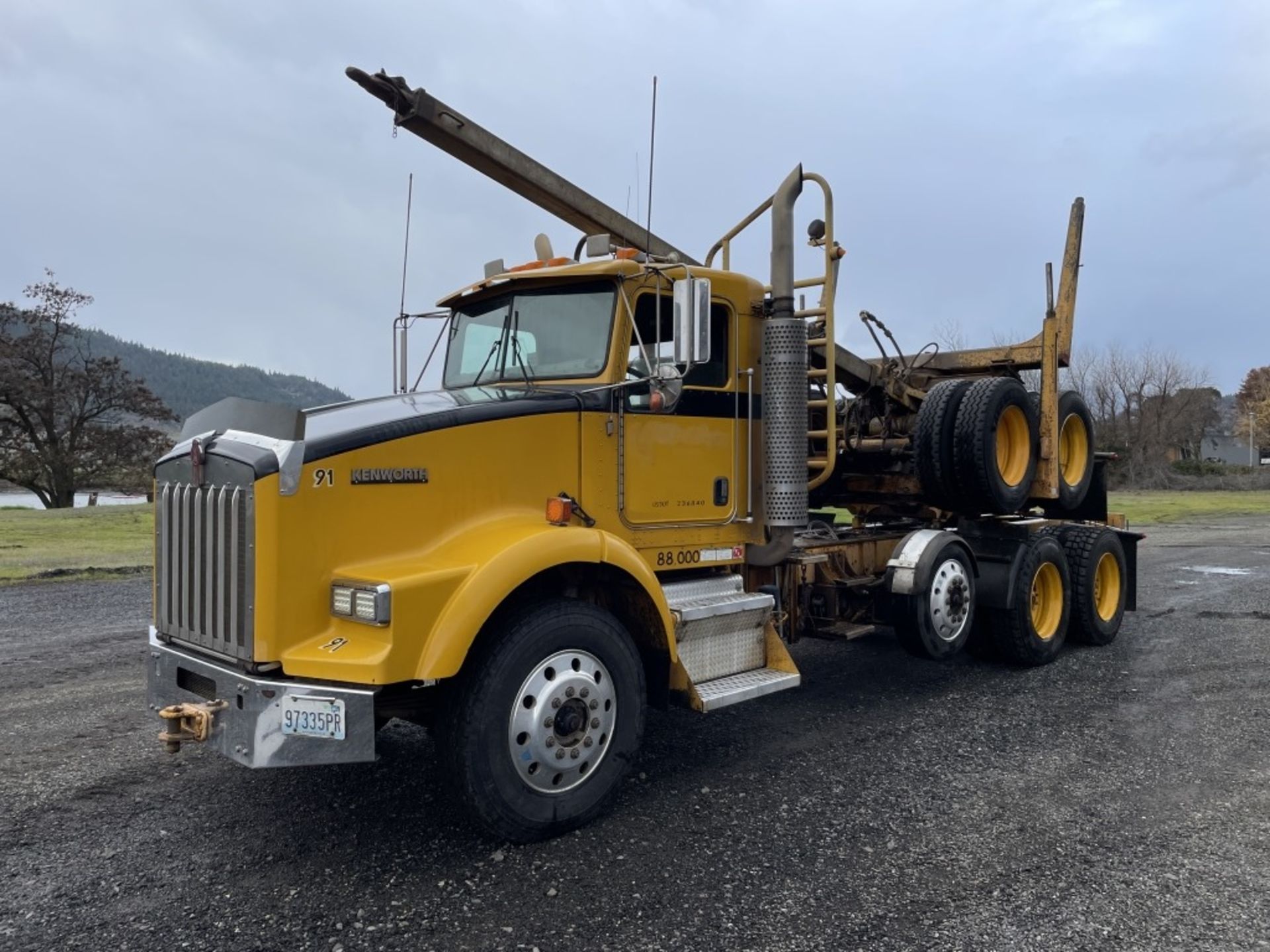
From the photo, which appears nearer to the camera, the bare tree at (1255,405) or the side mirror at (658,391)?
the side mirror at (658,391)

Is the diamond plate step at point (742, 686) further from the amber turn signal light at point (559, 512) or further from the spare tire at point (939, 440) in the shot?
the spare tire at point (939, 440)

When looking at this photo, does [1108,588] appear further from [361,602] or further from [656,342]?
[361,602]

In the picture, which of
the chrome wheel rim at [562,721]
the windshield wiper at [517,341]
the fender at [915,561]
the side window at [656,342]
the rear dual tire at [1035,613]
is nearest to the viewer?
the chrome wheel rim at [562,721]

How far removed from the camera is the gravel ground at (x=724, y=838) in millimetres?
3205

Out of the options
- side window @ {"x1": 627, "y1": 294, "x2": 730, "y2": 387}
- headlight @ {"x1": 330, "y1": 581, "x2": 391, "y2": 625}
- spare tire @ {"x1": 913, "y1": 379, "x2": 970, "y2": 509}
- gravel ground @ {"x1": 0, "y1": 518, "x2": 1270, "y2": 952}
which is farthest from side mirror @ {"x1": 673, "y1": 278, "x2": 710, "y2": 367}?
spare tire @ {"x1": 913, "y1": 379, "x2": 970, "y2": 509}

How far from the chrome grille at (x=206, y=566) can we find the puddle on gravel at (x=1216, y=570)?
13304 mm

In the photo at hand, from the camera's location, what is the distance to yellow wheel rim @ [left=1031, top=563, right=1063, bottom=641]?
7559 millimetres

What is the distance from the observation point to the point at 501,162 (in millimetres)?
5395

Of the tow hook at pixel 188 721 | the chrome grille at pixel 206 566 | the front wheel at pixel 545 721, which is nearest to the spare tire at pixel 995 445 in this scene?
the front wheel at pixel 545 721

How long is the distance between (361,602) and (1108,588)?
7.15m

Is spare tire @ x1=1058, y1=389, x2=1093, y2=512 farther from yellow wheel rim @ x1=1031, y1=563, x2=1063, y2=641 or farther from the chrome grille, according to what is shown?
the chrome grille

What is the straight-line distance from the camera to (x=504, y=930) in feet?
10.4

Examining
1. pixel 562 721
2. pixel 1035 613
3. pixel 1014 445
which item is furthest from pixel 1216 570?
pixel 562 721

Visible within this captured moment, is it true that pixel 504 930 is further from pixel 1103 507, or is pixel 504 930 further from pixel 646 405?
pixel 1103 507
